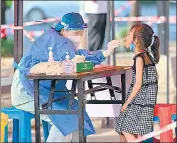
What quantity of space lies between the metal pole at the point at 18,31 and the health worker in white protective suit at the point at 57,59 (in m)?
0.44

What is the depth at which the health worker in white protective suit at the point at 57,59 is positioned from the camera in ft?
21.8

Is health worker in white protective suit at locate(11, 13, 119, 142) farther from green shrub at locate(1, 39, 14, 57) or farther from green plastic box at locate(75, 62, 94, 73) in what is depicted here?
green shrub at locate(1, 39, 14, 57)

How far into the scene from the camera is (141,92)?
6.79 meters

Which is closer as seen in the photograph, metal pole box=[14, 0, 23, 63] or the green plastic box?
the green plastic box

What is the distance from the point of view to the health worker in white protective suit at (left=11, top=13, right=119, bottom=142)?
664 cm

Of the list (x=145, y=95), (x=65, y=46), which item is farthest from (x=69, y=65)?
(x=145, y=95)

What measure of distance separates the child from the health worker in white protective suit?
0.19m

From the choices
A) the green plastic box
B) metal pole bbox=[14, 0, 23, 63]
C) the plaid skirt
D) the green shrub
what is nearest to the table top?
the green plastic box

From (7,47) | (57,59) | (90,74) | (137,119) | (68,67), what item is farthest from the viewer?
(7,47)

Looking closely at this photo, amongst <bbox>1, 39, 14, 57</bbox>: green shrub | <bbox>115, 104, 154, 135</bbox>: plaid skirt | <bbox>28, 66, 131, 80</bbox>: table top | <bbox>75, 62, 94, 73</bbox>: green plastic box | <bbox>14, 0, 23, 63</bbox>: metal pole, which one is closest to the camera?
<bbox>28, 66, 131, 80</bbox>: table top

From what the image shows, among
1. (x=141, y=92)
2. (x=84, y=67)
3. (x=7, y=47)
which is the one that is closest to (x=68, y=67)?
(x=84, y=67)

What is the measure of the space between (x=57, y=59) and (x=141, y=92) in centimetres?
75

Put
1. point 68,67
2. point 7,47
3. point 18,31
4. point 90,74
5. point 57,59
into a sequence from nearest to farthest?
point 68,67 → point 90,74 → point 57,59 → point 18,31 → point 7,47

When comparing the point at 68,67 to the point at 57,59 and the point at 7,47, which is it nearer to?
the point at 57,59
